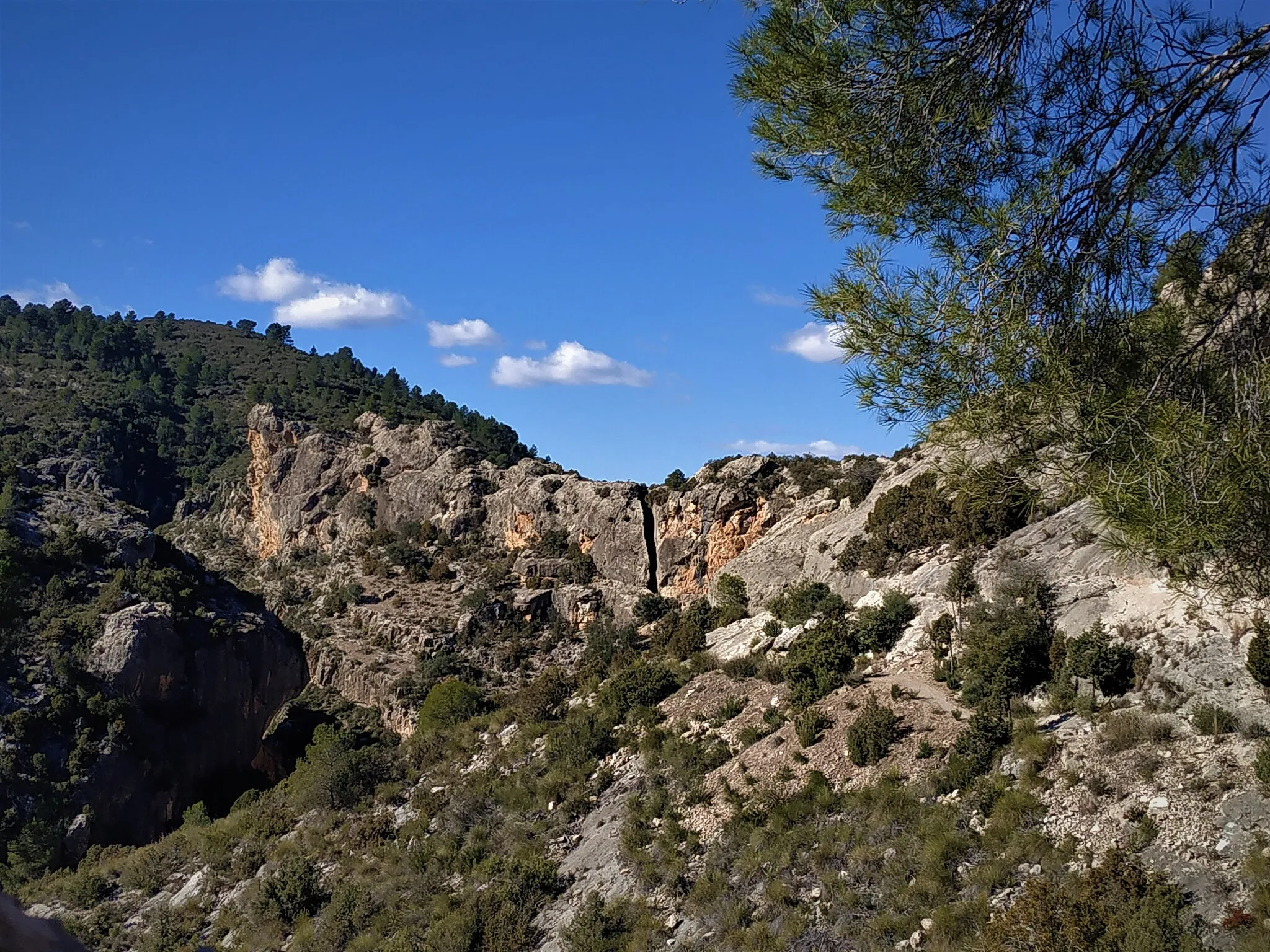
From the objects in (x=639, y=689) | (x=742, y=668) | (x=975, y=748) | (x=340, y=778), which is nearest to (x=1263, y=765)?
(x=975, y=748)

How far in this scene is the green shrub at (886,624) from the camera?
55.5 feet

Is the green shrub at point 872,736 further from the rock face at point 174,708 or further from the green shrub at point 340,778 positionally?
the rock face at point 174,708

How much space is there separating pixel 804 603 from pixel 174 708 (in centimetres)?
Answer: 2764

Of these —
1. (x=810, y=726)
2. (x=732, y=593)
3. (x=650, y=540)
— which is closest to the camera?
(x=810, y=726)

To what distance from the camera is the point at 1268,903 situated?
7.84 meters

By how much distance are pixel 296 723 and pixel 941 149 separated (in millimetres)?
38827

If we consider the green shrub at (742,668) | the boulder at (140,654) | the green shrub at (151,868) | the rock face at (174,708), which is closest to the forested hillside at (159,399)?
the rock face at (174,708)

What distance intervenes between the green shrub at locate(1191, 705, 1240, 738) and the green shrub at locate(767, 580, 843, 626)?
8.81 metres

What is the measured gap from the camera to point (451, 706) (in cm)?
2869

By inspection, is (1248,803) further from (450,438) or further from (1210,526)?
(450,438)

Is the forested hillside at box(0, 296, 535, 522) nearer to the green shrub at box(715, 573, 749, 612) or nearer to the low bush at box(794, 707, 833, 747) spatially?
the green shrub at box(715, 573, 749, 612)

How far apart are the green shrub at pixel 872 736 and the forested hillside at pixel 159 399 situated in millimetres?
42879

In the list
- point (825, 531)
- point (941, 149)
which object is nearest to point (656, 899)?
point (941, 149)

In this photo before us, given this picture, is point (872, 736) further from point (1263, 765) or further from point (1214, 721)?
point (1263, 765)
